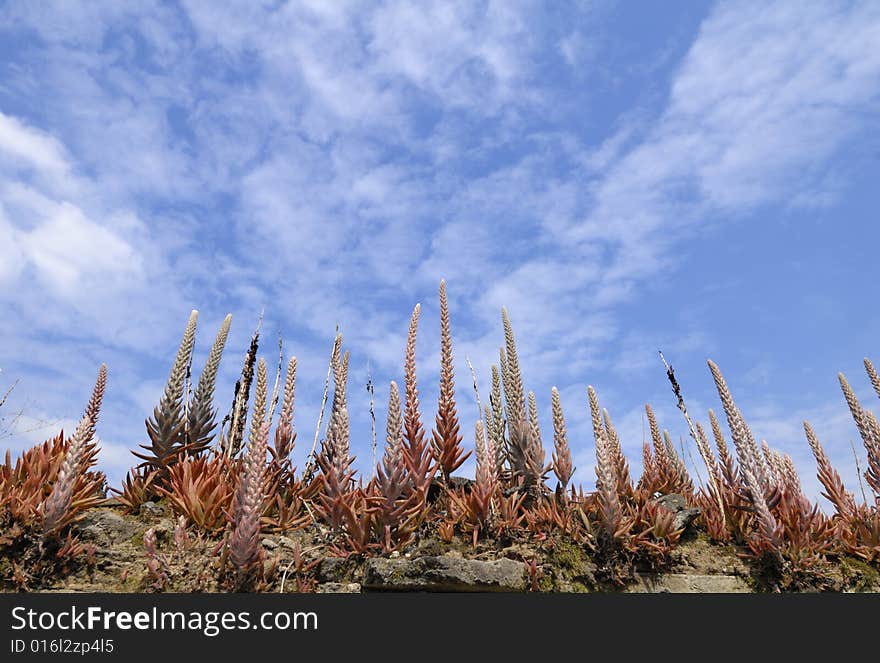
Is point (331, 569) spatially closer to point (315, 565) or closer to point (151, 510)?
point (315, 565)

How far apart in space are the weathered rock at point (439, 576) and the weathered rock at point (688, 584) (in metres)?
1.46

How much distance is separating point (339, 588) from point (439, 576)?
3.29ft

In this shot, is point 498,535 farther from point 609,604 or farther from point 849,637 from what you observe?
point 849,637

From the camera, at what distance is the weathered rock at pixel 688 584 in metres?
5.91

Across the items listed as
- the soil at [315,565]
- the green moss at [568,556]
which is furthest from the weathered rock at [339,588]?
the green moss at [568,556]

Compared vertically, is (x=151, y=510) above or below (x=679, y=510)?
above

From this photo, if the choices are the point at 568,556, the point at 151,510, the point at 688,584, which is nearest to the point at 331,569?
the point at 151,510

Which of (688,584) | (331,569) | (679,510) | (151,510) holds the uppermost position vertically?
(151,510)

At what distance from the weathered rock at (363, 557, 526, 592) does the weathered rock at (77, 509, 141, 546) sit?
2697 mm

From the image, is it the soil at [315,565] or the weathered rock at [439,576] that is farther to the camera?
the soil at [315,565]

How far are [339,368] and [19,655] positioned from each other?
3.92 meters

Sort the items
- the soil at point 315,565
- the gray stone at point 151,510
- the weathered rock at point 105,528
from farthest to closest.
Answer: the gray stone at point 151,510, the weathered rock at point 105,528, the soil at point 315,565

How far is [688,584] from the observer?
6.00m

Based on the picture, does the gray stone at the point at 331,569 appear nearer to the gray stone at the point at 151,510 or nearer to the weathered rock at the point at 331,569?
the weathered rock at the point at 331,569
